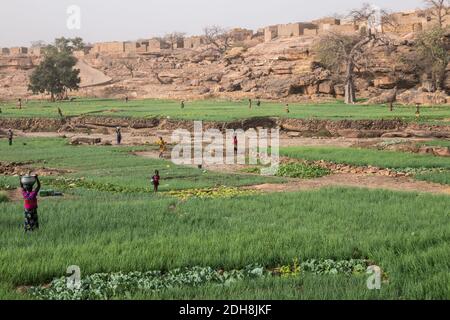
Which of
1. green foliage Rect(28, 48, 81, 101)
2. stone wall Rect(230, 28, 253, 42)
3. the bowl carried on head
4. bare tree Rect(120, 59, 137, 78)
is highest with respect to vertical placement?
stone wall Rect(230, 28, 253, 42)

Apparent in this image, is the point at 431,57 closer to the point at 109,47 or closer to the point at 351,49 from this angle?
the point at 351,49

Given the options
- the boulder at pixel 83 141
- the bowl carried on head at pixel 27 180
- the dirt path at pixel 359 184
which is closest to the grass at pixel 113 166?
the boulder at pixel 83 141

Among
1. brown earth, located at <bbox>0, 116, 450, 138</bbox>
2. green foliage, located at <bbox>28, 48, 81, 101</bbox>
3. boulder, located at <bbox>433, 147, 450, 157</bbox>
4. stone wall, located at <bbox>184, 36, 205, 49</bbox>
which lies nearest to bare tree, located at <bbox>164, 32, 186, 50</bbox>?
stone wall, located at <bbox>184, 36, 205, 49</bbox>

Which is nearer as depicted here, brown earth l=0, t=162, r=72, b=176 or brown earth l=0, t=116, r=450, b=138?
brown earth l=0, t=162, r=72, b=176

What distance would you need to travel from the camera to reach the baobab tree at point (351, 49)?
207ft

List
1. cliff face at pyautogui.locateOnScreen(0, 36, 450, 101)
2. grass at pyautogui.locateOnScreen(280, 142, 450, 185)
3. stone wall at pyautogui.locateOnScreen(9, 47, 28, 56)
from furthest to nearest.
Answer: stone wall at pyautogui.locateOnScreen(9, 47, 28, 56)
cliff face at pyautogui.locateOnScreen(0, 36, 450, 101)
grass at pyautogui.locateOnScreen(280, 142, 450, 185)

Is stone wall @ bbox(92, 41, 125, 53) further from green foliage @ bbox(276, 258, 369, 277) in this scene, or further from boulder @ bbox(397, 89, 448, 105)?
green foliage @ bbox(276, 258, 369, 277)

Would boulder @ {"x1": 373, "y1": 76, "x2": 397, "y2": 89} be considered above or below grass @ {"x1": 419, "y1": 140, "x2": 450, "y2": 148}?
above

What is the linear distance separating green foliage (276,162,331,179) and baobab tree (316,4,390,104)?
36.9 metres

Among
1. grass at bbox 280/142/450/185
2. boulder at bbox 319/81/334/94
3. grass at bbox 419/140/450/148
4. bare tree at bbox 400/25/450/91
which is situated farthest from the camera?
boulder at bbox 319/81/334/94

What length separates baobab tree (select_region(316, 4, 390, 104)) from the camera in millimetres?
63169

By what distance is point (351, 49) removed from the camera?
66.9 metres

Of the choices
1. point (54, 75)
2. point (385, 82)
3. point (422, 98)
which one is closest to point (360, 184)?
point (422, 98)
